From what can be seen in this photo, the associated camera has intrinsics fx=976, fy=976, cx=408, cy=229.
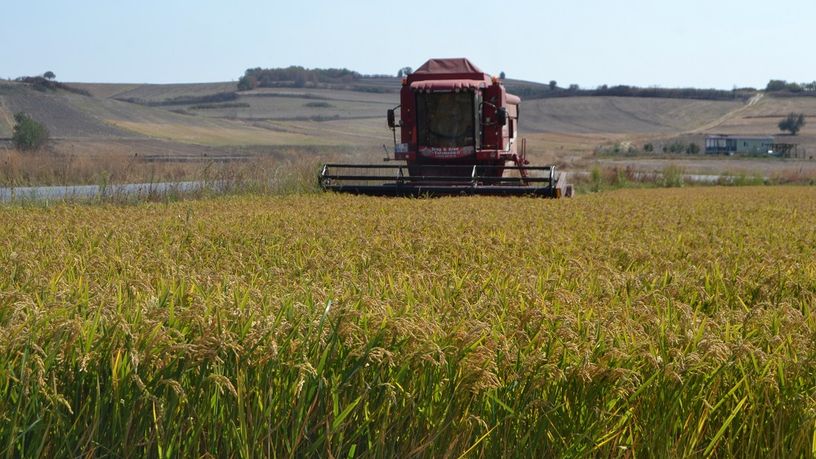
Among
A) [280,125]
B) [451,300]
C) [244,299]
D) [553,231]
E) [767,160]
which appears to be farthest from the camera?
[280,125]

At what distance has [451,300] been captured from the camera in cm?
439

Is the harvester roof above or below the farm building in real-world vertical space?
above

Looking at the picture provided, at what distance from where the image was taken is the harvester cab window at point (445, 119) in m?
20.2

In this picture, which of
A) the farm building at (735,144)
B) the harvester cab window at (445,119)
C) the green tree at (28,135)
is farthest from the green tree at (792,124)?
the harvester cab window at (445,119)

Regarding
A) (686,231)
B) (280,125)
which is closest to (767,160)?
(280,125)

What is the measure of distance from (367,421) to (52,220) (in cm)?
731

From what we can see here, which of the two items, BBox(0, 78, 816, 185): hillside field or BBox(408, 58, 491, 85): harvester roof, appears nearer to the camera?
BBox(408, 58, 491, 85): harvester roof

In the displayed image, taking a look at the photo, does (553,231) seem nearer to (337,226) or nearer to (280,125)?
(337,226)

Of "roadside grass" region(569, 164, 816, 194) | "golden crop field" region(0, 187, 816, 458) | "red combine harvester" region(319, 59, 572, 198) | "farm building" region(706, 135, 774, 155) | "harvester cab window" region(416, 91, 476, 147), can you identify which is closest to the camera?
"golden crop field" region(0, 187, 816, 458)

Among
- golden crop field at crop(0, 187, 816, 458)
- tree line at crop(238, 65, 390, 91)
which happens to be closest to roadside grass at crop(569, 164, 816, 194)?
golden crop field at crop(0, 187, 816, 458)

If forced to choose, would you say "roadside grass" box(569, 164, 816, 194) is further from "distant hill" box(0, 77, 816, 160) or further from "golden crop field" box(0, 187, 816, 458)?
"distant hill" box(0, 77, 816, 160)

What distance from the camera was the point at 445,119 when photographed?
20344 millimetres

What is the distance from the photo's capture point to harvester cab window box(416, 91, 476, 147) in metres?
20.2

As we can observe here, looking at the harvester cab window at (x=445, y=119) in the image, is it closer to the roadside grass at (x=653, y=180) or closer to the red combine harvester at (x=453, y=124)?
the red combine harvester at (x=453, y=124)
